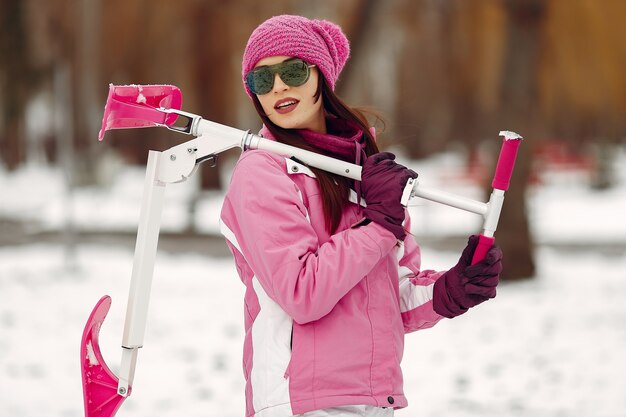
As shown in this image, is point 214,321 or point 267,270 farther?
point 214,321

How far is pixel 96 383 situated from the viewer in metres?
2.42

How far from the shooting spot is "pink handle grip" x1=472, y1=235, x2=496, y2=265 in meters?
2.23

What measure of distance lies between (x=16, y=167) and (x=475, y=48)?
15.9 m

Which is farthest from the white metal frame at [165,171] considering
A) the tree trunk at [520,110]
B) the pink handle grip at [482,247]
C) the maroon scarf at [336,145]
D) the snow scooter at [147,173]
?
the tree trunk at [520,110]

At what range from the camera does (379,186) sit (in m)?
2.20

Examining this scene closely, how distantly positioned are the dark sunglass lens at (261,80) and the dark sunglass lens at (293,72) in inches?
1.3

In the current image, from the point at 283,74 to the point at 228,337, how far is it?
5.41m

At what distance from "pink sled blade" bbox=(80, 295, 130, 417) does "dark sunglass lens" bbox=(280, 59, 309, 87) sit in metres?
0.72

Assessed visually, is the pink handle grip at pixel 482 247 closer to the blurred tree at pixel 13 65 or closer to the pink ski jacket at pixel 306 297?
the pink ski jacket at pixel 306 297

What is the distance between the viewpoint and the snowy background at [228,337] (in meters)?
5.59

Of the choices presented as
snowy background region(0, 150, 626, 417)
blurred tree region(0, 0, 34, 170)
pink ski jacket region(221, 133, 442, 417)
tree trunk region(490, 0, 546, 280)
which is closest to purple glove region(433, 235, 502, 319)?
pink ski jacket region(221, 133, 442, 417)

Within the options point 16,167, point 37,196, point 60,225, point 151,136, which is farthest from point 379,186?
Result: point 16,167

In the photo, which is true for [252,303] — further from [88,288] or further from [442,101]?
[442,101]

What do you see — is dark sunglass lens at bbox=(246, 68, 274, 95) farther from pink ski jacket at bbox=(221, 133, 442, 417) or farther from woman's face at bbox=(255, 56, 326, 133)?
pink ski jacket at bbox=(221, 133, 442, 417)
